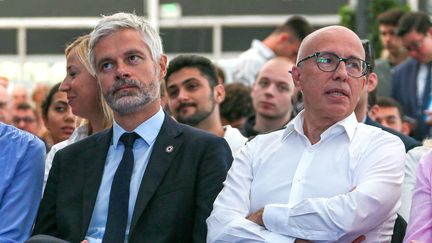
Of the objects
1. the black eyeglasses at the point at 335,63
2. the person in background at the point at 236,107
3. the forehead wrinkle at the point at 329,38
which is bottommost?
the person in background at the point at 236,107

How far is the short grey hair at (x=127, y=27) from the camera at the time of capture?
6.52m

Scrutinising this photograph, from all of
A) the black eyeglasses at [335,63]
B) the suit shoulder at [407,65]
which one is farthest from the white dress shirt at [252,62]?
the black eyeglasses at [335,63]

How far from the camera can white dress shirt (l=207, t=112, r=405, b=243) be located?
18.4 ft

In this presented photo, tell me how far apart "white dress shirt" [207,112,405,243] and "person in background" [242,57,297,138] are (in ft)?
10.7

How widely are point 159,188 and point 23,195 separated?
3.05 ft

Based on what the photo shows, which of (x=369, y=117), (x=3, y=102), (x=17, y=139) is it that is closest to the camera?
(x=17, y=139)

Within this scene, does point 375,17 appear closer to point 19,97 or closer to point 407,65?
point 407,65

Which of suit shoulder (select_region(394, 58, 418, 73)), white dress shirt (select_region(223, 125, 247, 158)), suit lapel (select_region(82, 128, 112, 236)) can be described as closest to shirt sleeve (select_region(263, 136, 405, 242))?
suit lapel (select_region(82, 128, 112, 236))

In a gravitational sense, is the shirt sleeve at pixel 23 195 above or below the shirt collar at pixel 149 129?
below

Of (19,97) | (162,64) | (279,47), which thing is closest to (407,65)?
(279,47)

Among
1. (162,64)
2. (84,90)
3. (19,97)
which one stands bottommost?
(19,97)

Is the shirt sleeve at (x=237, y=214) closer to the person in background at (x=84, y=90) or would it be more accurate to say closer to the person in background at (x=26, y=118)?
the person in background at (x=84, y=90)

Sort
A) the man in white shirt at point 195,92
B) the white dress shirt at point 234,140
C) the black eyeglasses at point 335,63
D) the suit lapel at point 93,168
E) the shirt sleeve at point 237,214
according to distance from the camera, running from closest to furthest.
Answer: the shirt sleeve at point 237,214
the black eyeglasses at point 335,63
the suit lapel at point 93,168
the white dress shirt at point 234,140
the man in white shirt at point 195,92

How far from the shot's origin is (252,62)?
39.8 feet
